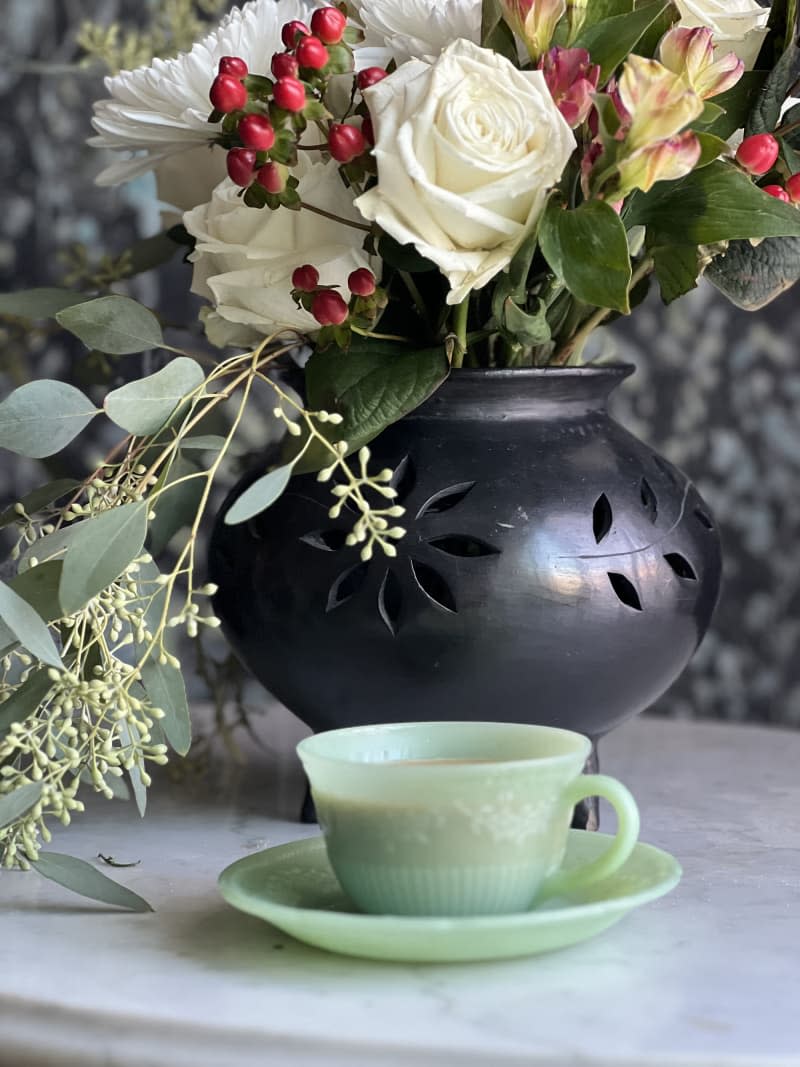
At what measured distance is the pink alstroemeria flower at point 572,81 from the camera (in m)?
0.57

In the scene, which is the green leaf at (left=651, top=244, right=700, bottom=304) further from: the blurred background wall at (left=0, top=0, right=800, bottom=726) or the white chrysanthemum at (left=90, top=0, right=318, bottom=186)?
the blurred background wall at (left=0, top=0, right=800, bottom=726)

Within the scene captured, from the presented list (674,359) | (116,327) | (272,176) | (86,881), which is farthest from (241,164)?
(674,359)

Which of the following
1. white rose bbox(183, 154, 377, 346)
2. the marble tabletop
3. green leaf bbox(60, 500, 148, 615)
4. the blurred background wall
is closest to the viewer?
the marble tabletop

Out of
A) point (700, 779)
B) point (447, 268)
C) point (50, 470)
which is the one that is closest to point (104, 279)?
point (50, 470)

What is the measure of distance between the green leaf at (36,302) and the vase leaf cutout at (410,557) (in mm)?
199

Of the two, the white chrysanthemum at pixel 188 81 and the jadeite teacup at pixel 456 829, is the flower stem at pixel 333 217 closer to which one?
the white chrysanthemum at pixel 188 81

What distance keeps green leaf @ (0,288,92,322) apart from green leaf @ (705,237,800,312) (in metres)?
0.35

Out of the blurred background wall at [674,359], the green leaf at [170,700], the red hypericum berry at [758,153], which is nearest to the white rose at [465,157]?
the red hypericum berry at [758,153]

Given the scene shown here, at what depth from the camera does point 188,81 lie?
2.18 feet

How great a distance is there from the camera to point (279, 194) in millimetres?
619

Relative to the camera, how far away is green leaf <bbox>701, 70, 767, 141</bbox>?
2.23ft

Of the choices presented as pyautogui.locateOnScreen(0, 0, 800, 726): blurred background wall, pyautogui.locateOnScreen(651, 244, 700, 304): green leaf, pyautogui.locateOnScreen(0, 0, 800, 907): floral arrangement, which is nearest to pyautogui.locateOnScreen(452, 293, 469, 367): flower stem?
pyautogui.locateOnScreen(0, 0, 800, 907): floral arrangement

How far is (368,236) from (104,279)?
34 centimetres

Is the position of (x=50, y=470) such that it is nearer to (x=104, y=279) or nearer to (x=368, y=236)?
(x=104, y=279)
